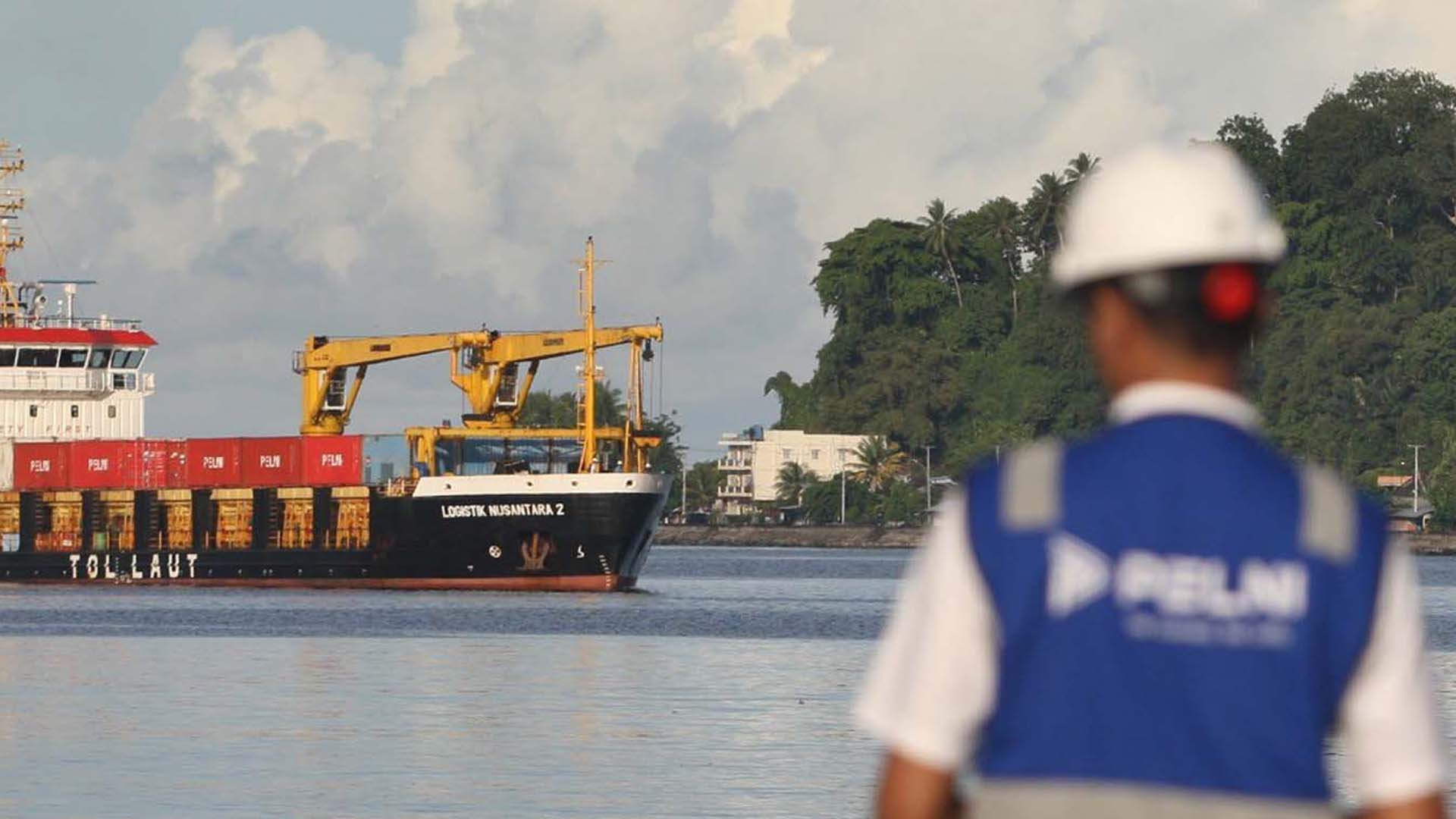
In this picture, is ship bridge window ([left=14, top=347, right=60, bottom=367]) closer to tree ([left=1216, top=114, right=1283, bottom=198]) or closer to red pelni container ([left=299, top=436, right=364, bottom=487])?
red pelni container ([left=299, top=436, right=364, bottom=487])

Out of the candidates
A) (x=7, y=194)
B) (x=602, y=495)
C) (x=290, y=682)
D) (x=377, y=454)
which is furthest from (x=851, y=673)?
(x=7, y=194)

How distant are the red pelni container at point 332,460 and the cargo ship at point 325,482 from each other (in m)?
0.06

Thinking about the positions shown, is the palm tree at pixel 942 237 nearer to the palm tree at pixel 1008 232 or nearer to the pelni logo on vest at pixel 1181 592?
the palm tree at pixel 1008 232

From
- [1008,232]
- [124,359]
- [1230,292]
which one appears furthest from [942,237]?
[1230,292]

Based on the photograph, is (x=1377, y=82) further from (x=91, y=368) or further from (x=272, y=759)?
(x=272, y=759)

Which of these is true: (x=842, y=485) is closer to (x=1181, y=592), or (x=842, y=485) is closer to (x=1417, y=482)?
(x=1417, y=482)

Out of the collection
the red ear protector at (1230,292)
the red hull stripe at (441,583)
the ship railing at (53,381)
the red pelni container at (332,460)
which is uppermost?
the ship railing at (53,381)

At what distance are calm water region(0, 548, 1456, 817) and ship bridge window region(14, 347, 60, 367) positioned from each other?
10.0m

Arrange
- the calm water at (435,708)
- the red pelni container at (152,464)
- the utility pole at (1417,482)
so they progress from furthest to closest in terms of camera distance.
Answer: the utility pole at (1417,482) < the red pelni container at (152,464) < the calm water at (435,708)

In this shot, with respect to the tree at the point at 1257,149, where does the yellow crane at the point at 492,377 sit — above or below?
below

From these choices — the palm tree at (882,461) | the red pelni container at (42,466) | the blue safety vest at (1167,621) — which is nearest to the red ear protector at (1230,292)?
the blue safety vest at (1167,621)

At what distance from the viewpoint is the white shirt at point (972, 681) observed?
3561 millimetres

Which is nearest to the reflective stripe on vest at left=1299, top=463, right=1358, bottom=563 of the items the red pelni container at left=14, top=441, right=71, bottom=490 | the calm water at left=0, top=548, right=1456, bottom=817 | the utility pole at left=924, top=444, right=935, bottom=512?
the calm water at left=0, top=548, right=1456, bottom=817

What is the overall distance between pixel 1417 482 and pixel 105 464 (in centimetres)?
9745
